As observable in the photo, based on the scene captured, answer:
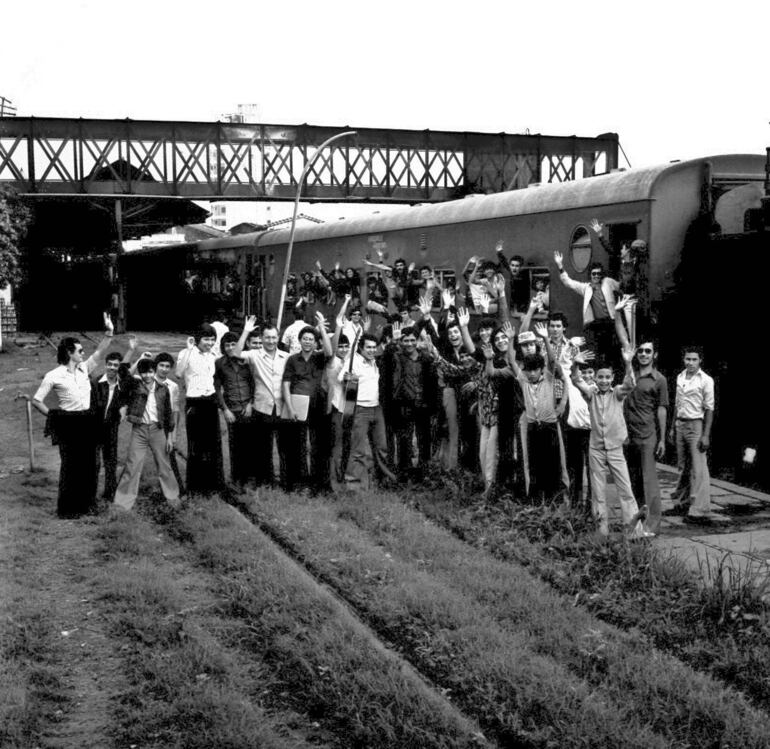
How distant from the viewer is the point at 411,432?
1098 centimetres

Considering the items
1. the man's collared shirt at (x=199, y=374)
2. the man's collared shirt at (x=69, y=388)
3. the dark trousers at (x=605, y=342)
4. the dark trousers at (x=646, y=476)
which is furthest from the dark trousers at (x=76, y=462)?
the dark trousers at (x=605, y=342)

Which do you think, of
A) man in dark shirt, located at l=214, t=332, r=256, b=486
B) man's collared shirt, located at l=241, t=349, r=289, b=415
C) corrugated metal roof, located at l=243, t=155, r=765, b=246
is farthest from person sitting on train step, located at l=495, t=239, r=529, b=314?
man in dark shirt, located at l=214, t=332, r=256, b=486

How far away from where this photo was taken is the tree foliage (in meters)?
29.8

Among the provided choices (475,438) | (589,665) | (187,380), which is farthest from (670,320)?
(589,665)

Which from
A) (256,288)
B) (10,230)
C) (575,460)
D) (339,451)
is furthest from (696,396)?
(10,230)

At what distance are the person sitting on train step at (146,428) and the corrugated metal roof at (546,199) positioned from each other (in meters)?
5.80

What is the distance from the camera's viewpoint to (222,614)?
282 inches

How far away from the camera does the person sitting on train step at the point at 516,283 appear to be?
14.5 metres

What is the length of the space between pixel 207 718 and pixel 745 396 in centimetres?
741

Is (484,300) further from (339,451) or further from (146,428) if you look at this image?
(146,428)

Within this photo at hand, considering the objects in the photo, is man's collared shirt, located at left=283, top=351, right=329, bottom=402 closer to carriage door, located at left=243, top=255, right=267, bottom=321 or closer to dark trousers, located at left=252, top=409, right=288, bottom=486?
dark trousers, located at left=252, top=409, right=288, bottom=486

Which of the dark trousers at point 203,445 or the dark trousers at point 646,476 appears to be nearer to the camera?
the dark trousers at point 646,476

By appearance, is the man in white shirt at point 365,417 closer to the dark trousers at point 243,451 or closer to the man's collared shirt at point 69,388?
the dark trousers at point 243,451

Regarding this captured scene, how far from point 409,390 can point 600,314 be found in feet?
9.46
